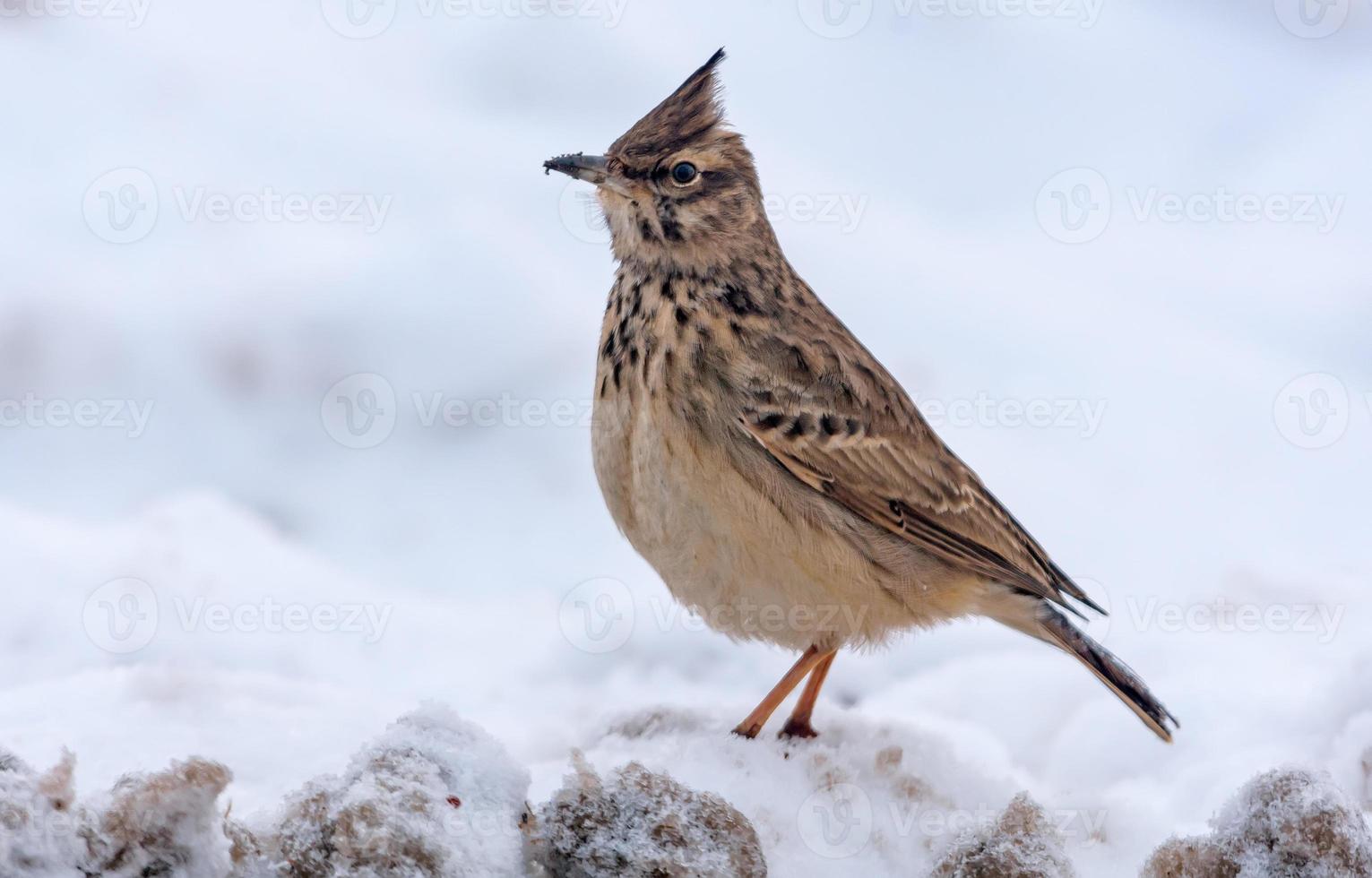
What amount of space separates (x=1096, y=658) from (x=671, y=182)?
1972 millimetres

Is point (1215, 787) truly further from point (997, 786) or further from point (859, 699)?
point (859, 699)

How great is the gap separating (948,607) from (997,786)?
551 millimetres

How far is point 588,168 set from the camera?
4129 mm

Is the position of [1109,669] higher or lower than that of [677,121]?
lower

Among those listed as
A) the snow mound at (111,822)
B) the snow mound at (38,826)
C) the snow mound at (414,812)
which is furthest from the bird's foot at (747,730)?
the snow mound at (38,826)

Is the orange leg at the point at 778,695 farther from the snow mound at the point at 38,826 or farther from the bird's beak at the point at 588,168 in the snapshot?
the snow mound at the point at 38,826

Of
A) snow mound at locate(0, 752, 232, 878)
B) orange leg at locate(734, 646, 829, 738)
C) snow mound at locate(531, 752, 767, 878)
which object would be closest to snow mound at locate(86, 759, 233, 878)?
snow mound at locate(0, 752, 232, 878)

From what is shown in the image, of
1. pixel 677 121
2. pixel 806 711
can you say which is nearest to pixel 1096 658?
pixel 806 711

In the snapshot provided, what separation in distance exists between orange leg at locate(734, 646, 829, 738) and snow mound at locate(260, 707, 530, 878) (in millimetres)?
1265

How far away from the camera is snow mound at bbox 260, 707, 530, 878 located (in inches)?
106

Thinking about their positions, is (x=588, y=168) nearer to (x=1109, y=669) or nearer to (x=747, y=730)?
(x=747, y=730)

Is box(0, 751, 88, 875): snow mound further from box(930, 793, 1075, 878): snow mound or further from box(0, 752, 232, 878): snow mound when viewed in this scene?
box(930, 793, 1075, 878): snow mound

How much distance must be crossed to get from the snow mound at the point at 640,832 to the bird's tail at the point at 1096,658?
177 cm

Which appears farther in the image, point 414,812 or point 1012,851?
point 1012,851
